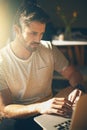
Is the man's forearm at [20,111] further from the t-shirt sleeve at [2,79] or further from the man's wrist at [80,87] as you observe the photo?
the man's wrist at [80,87]

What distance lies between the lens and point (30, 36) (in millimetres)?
1582

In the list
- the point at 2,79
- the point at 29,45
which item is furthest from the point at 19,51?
the point at 2,79

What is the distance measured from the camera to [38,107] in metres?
1.23

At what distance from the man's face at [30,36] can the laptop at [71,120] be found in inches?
20.9

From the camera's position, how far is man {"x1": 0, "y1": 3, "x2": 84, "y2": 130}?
4.69 feet

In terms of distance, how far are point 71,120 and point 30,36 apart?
0.73 meters

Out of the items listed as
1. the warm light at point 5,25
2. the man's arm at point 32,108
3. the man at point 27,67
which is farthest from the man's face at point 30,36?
the warm light at point 5,25

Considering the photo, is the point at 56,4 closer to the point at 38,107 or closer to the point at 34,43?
the point at 34,43

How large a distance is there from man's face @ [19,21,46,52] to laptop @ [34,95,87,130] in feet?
1.74

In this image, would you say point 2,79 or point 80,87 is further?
point 80,87

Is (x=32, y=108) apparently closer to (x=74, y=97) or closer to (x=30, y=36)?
(x=74, y=97)

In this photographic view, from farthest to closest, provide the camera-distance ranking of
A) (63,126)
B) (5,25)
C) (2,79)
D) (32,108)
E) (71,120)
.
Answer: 1. (5,25)
2. (2,79)
3. (32,108)
4. (63,126)
5. (71,120)

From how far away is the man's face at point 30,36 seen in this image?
157cm

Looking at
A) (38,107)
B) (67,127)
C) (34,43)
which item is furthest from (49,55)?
(67,127)
